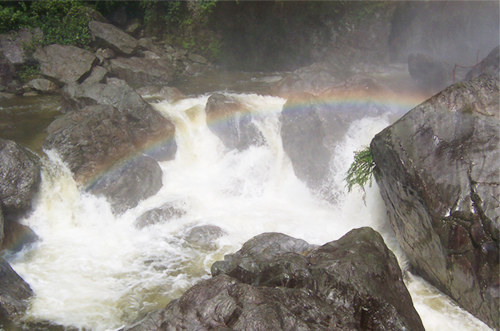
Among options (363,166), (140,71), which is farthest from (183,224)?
(140,71)

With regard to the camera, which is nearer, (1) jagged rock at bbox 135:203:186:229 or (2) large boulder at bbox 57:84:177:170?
(1) jagged rock at bbox 135:203:186:229

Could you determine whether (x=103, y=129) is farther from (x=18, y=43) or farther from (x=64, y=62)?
(x=18, y=43)

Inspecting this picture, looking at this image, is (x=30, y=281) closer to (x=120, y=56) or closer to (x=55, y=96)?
(x=55, y=96)

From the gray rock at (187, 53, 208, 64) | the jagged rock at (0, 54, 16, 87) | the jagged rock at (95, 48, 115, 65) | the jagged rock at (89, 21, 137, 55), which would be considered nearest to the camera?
the jagged rock at (0, 54, 16, 87)

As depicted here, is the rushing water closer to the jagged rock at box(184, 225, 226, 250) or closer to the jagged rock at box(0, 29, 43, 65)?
the jagged rock at box(184, 225, 226, 250)

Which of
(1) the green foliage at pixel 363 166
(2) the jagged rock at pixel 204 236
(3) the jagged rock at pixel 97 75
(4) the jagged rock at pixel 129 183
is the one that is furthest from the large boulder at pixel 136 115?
(1) the green foliage at pixel 363 166

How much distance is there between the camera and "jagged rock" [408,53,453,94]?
750 inches

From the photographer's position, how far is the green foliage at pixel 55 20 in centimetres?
1991

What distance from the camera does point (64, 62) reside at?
18.2m

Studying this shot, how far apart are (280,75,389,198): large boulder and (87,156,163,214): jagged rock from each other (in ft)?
16.4

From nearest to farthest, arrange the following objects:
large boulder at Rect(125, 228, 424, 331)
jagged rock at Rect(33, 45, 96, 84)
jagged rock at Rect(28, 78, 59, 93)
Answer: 1. large boulder at Rect(125, 228, 424, 331)
2. jagged rock at Rect(28, 78, 59, 93)
3. jagged rock at Rect(33, 45, 96, 84)

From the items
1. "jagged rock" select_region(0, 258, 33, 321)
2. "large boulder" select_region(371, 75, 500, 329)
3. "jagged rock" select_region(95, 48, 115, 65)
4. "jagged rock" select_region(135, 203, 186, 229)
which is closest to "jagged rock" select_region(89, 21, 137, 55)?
"jagged rock" select_region(95, 48, 115, 65)

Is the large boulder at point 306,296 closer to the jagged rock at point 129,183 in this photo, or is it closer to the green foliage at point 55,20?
the jagged rock at point 129,183

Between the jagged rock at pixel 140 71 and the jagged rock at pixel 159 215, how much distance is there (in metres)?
8.80
